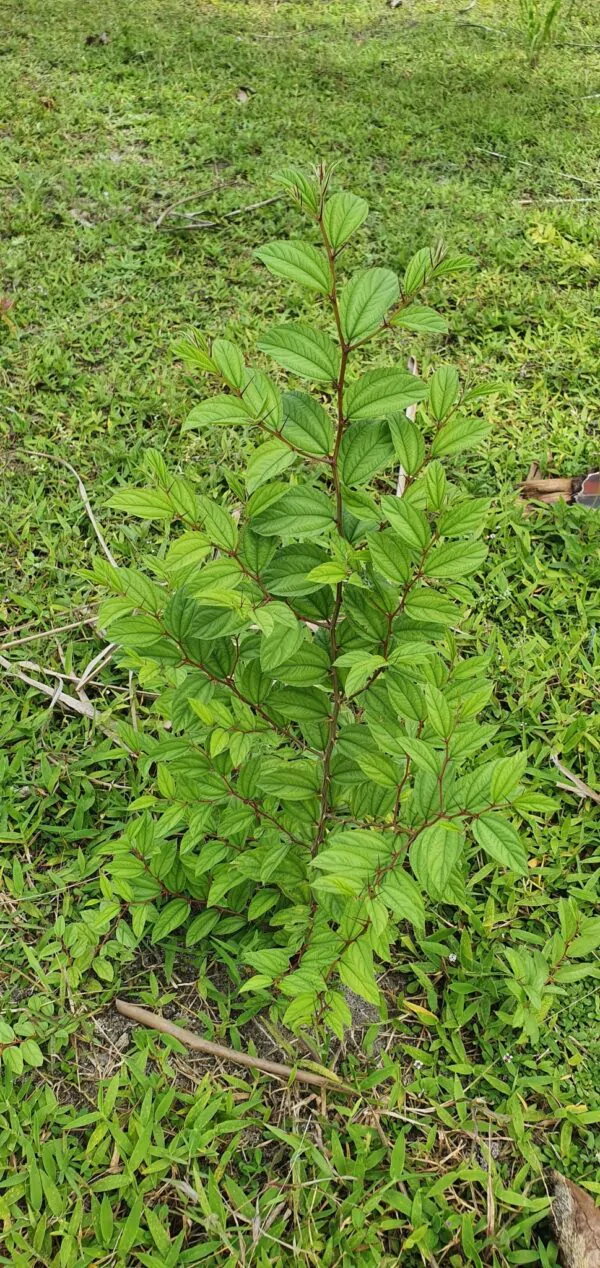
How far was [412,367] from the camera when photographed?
291cm

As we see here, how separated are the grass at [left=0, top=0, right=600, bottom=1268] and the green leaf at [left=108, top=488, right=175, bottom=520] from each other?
686 mm

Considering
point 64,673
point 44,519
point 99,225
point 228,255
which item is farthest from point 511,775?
point 99,225

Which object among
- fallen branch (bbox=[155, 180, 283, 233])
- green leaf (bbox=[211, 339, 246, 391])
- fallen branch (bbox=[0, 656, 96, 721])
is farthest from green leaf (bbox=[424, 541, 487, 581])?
fallen branch (bbox=[155, 180, 283, 233])

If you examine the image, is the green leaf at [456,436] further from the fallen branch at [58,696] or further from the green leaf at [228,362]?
the fallen branch at [58,696]

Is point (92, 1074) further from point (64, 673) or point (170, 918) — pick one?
point (64, 673)

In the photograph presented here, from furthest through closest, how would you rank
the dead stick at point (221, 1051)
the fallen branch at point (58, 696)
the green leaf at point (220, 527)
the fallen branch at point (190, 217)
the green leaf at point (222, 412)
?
the fallen branch at point (190, 217)
the fallen branch at point (58, 696)
the dead stick at point (221, 1051)
the green leaf at point (220, 527)
the green leaf at point (222, 412)

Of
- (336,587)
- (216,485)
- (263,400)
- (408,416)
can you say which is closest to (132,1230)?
(336,587)

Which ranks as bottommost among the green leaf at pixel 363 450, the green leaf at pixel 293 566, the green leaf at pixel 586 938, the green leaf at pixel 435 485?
the green leaf at pixel 586 938

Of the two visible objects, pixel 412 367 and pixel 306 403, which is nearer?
pixel 306 403

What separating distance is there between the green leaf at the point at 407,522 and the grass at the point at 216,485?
421 mm

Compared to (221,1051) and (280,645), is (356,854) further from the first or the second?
(221,1051)

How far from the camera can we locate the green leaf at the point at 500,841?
104cm

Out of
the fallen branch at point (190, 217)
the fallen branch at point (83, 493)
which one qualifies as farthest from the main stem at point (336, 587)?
the fallen branch at point (190, 217)

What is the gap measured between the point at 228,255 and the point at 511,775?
2.84 m
